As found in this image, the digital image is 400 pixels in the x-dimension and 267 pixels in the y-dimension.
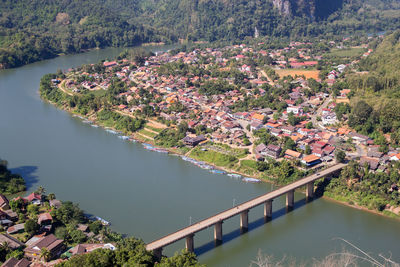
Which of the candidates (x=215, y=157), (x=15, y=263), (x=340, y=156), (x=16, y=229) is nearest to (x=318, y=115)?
(x=340, y=156)

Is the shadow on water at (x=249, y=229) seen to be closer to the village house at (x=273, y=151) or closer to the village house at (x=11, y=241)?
the village house at (x=273, y=151)

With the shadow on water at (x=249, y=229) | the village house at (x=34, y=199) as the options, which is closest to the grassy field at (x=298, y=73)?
the shadow on water at (x=249, y=229)

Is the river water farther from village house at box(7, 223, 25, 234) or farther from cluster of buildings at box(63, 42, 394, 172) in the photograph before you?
cluster of buildings at box(63, 42, 394, 172)

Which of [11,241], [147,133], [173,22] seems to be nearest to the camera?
[11,241]

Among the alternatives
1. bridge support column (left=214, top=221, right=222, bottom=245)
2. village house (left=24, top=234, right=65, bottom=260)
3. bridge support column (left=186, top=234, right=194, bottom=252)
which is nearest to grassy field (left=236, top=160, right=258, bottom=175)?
bridge support column (left=214, top=221, right=222, bottom=245)

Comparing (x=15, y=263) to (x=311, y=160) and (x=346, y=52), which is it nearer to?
(x=311, y=160)

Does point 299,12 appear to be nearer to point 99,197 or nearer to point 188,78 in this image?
point 188,78

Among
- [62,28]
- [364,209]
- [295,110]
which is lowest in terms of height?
[364,209]
